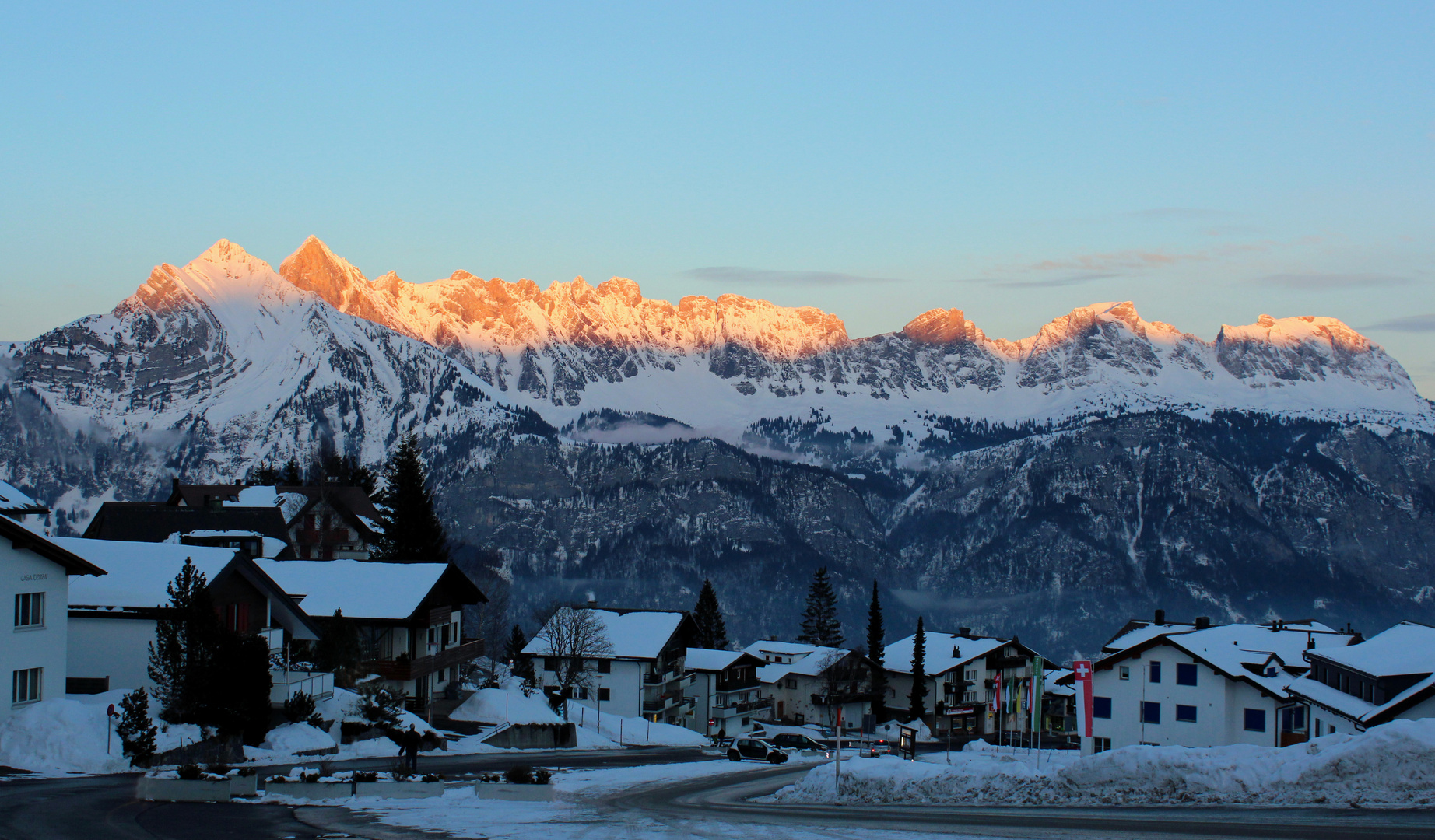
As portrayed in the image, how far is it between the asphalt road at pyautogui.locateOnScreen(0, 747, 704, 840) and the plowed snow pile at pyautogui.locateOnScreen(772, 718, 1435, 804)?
1480 cm

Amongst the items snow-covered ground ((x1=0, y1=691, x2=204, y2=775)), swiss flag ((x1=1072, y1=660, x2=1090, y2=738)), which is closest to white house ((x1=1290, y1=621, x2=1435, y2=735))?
swiss flag ((x1=1072, y1=660, x2=1090, y2=738))

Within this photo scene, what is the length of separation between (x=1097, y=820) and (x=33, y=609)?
3378 cm

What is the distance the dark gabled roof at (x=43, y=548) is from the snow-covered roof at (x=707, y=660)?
6194 centimetres

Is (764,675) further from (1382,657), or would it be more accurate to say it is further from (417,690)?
(1382,657)

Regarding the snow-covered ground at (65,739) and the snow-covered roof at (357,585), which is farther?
the snow-covered roof at (357,585)

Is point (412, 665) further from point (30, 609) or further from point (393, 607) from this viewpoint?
point (30, 609)

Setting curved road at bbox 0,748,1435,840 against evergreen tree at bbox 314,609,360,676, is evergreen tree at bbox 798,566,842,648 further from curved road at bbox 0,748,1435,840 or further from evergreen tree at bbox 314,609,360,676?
curved road at bbox 0,748,1435,840

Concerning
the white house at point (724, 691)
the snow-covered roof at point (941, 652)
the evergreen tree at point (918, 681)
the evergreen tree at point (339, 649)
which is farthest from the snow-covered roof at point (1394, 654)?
the snow-covered roof at point (941, 652)

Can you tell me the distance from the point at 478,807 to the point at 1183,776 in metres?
16.6

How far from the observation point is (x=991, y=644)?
127875 millimetres

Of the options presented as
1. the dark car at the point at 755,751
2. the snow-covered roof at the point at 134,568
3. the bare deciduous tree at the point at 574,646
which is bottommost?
the dark car at the point at 755,751

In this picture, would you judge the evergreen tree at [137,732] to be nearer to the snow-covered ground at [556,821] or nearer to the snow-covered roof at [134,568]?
the snow-covered roof at [134,568]

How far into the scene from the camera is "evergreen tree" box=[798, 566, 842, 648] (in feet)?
515

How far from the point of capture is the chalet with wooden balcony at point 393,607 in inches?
2388
